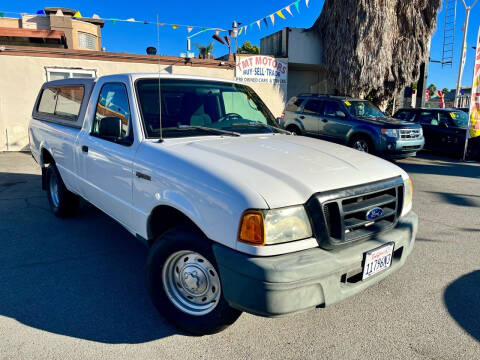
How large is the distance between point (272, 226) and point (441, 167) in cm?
923

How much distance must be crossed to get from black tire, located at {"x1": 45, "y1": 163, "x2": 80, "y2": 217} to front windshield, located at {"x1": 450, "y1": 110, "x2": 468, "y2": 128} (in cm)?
1116

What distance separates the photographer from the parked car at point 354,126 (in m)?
9.41

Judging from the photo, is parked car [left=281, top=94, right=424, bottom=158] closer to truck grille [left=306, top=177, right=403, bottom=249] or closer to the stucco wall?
the stucco wall

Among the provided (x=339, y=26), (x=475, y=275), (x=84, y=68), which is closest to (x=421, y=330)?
(x=475, y=275)

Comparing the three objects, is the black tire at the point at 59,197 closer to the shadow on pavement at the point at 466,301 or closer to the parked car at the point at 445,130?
the shadow on pavement at the point at 466,301

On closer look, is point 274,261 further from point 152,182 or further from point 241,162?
point 152,182

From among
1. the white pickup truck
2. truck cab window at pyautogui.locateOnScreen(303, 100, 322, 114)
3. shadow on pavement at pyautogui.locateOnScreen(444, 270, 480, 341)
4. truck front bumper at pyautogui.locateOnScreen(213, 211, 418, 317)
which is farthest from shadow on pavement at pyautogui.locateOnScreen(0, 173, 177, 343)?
truck cab window at pyautogui.locateOnScreen(303, 100, 322, 114)

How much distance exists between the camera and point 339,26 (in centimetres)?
1398

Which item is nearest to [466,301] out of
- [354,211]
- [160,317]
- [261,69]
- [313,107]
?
[354,211]

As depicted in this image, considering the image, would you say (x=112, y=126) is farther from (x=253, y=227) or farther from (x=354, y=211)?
(x=354, y=211)

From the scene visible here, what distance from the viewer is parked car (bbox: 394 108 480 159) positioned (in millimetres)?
10898

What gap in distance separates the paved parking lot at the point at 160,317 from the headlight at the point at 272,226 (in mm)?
886

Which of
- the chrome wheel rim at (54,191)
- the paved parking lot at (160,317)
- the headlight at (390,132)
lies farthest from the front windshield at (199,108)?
the headlight at (390,132)

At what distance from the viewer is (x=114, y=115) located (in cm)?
340
